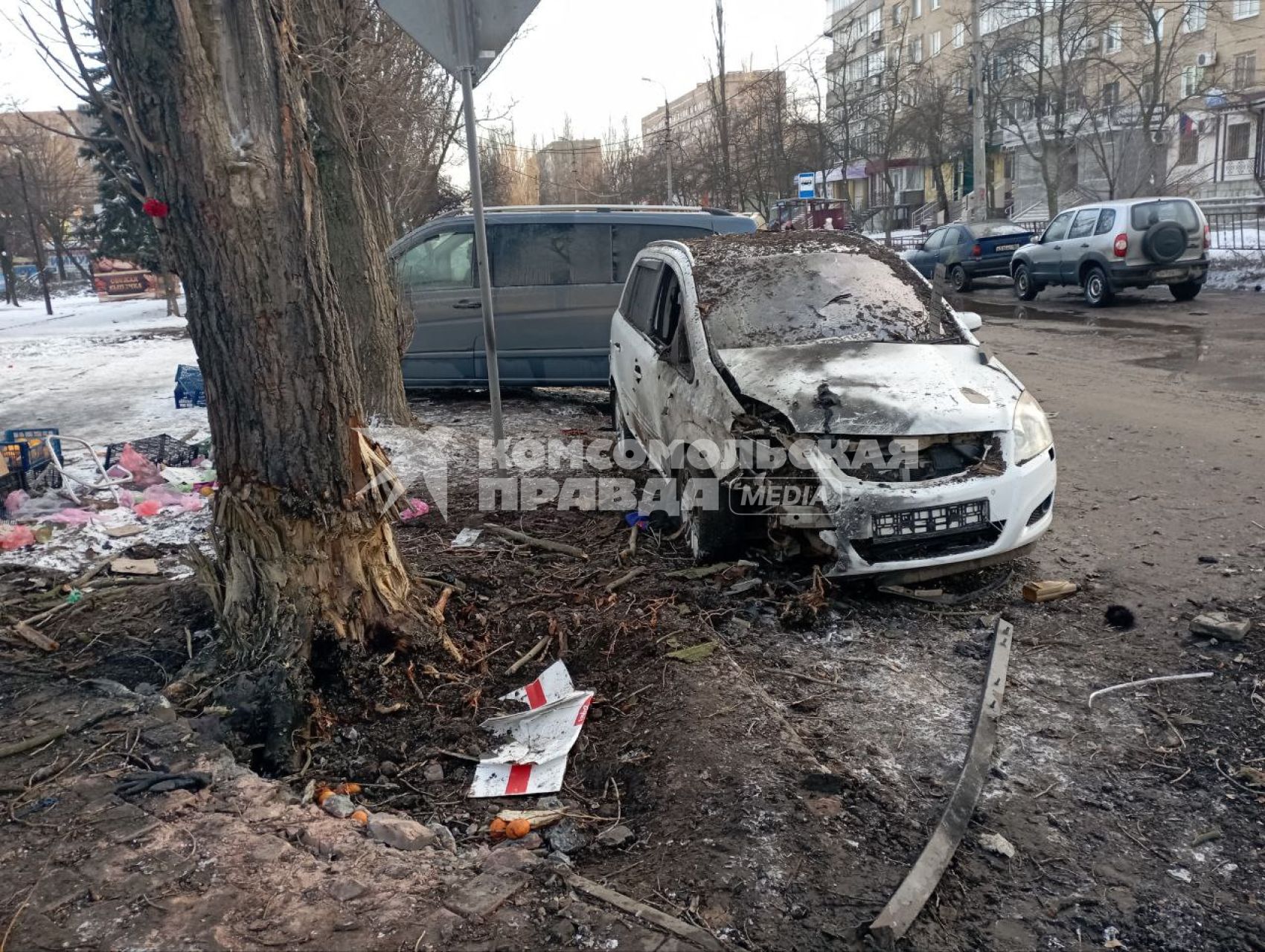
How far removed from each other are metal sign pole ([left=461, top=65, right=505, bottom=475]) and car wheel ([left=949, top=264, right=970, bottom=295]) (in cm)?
1691

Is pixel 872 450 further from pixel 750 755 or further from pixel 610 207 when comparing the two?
pixel 610 207

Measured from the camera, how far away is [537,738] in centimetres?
366

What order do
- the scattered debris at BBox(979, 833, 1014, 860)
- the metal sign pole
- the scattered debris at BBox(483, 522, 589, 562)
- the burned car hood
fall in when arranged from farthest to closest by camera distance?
the metal sign pole → the scattered debris at BBox(483, 522, 589, 562) → the burned car hood → the scattered debris at BBox(979, 833, 1014, 860)

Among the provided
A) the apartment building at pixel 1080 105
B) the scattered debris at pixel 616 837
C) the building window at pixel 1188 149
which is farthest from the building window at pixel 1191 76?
the scattered debris at pixel 616 837

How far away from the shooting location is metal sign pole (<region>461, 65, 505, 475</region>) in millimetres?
6254

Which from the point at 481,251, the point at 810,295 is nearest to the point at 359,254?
the point at 481,251

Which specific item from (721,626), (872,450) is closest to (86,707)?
(721,626)

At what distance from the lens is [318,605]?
3.92 metres

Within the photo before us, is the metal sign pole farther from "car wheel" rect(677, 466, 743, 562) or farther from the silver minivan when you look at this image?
the silver minivan

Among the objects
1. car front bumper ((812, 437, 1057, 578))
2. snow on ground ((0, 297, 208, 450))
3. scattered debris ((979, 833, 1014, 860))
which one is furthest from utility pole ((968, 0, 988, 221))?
scattered debris ((979, 833, 1014, 860))

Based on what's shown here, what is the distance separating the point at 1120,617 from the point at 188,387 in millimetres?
8721

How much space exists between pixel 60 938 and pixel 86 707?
1.41 meters

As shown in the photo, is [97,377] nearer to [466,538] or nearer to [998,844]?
[466,538]

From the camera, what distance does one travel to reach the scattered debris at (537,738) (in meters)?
3.39
